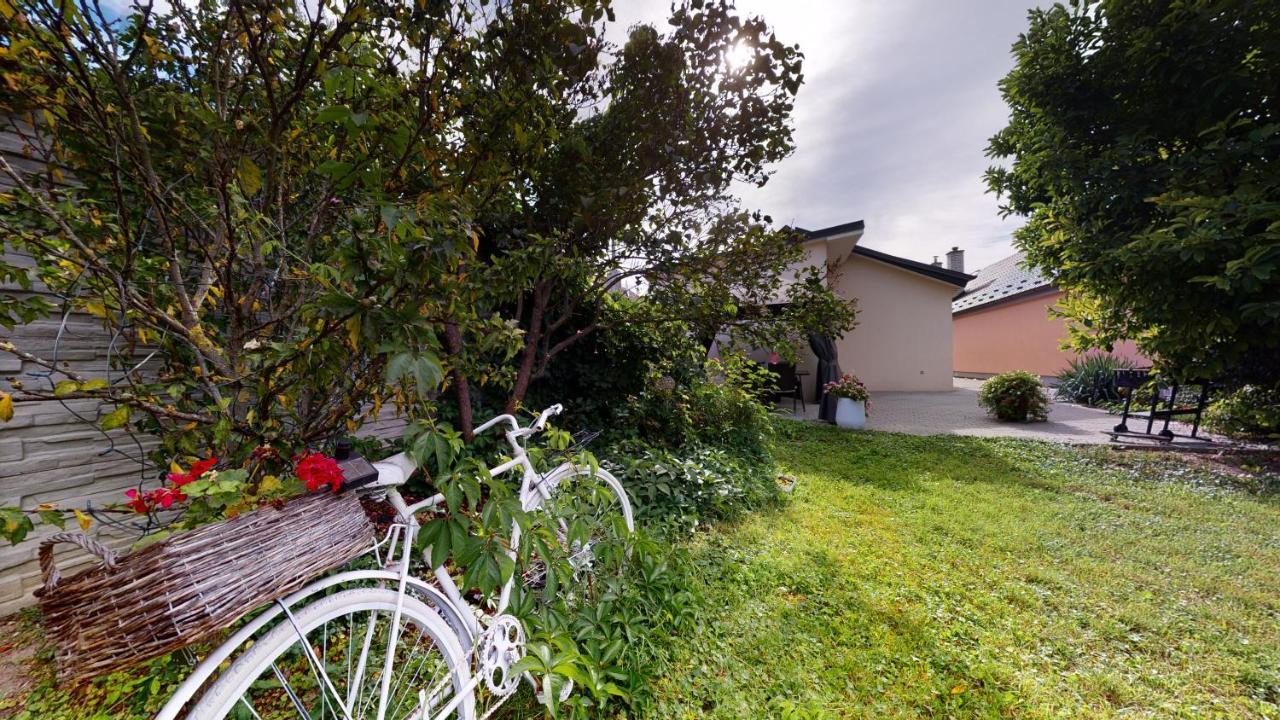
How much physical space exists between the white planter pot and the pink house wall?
729cm

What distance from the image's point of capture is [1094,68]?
4.47 meters

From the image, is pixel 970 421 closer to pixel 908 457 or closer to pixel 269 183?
pixel 908 457

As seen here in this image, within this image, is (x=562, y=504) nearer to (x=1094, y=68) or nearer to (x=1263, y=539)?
(x=1263, y=539)

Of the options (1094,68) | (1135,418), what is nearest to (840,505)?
(1094,68)

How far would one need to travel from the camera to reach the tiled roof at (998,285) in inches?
533

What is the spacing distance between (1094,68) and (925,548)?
18.2 ft

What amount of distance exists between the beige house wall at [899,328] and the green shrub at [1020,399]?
350 cm

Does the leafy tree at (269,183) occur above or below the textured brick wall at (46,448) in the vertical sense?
above

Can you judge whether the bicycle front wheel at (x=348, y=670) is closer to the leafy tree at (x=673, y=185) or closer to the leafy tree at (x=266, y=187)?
the leafy tree at (x=266, y=187)

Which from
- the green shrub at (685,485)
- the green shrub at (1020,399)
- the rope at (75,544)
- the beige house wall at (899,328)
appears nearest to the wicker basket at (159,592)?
the rope at (75,544)

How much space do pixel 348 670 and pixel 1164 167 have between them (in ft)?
23.1

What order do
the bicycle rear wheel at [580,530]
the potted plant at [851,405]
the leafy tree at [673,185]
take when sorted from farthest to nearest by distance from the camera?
the potted plant at [851,405] < the leafy tree at [673,185] < the bicycle rear wheel at [580,530]

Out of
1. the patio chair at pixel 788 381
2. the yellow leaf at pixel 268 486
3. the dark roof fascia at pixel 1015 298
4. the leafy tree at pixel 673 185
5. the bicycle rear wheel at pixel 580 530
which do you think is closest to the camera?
the yellow leaf at pixel 268 486

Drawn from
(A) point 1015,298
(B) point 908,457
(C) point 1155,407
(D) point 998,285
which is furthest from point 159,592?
(D) point 998,285
